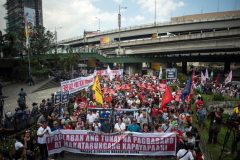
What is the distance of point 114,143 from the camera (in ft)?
35.1

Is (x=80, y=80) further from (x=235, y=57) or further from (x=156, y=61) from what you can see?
(x=235, y=57)

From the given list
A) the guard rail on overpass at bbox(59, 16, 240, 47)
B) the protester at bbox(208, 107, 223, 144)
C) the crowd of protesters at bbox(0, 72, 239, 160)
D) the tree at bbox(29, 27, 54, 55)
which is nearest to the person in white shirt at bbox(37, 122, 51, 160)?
the crowd of protesters at bbox(0, 72, 239, 160)

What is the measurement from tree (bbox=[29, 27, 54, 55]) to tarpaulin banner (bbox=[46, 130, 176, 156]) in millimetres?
41172

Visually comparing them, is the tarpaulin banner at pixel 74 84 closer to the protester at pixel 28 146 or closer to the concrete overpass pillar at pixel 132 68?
Answer: the protester at pixel 28 146

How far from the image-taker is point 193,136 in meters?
9.42

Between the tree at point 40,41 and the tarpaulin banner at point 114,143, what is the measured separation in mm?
41172

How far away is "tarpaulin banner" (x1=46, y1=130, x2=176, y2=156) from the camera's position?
34.6 ft

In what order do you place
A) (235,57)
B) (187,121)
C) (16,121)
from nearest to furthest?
1. (187,121)
2. (16,121)
3. (235,57)

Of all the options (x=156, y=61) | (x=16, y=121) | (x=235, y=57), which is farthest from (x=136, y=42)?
(x=16, y=121)

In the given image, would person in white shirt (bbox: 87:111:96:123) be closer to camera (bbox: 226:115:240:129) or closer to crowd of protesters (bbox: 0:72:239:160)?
crowd of protesters (bbox: 0:72:239:160)

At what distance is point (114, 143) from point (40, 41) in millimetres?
44695

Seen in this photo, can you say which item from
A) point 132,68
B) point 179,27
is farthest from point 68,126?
point 179,27

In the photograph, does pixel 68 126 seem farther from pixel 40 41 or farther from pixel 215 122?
pixel 40 41

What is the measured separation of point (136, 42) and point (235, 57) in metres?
26.7
